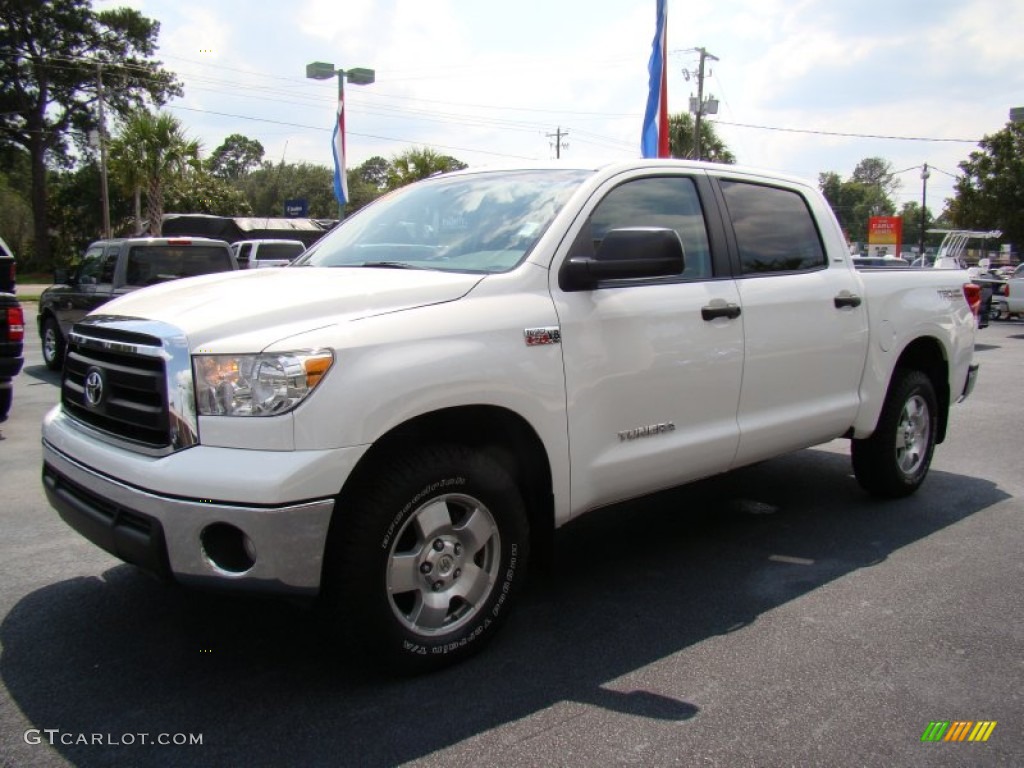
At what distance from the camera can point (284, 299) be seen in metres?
3.10

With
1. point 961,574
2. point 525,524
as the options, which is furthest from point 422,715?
point 961,574

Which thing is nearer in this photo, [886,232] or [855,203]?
[886,232]

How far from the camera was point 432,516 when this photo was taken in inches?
122

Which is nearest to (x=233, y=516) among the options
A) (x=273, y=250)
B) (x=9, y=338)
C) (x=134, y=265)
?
(x=9, y=338)

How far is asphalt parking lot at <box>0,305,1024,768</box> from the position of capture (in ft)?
9.07

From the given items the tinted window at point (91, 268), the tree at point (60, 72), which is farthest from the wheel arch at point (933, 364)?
the tree at point (60, 72)

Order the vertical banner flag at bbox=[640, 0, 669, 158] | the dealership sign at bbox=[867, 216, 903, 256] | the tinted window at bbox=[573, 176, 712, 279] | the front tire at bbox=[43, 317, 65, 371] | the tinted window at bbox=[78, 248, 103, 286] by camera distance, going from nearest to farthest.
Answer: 1. the tinted window at bbox=[573, 176, 712, 279]
2. the tinted window at bbox=[78, 248, 103, 286]
3. the front tire at bbox=[43, 317, 65, 371]
4. the vertical banner flag at bbox=[640, 0, 669, 158]
5. the dealership sign at bbox=[867, 216, 903, 256]

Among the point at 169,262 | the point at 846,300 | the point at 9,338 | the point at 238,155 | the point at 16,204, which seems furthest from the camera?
the point at 238,155

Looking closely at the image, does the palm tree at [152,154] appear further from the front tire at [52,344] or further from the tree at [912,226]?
the tree at [912,226]

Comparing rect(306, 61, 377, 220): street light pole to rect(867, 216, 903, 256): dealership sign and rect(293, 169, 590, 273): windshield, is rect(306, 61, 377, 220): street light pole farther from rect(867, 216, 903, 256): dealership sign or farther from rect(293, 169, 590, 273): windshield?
rect(867, 216, 903, 256): dealership sign

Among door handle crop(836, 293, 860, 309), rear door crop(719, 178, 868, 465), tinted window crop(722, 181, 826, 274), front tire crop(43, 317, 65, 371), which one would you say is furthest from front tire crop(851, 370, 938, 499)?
front tire crop(43, 317, 65, 371)

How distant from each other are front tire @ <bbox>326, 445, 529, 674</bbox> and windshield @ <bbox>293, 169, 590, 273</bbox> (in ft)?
2.98

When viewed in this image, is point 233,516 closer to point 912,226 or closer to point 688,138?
point 688,138

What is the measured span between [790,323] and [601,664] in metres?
2.10
